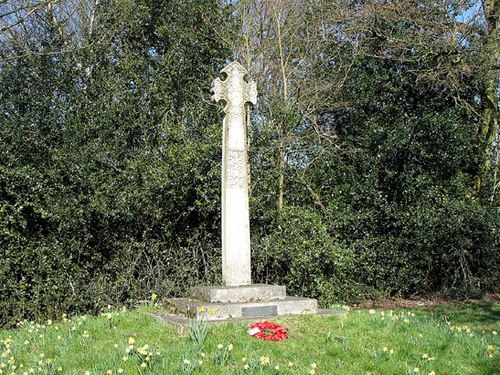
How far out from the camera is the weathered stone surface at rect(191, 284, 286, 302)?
729 cm

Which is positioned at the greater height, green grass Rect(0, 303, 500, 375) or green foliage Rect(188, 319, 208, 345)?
green foliage Rect(188, 319, 208, 345)

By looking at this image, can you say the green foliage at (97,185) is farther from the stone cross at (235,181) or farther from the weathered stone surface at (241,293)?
the weathered stone surface at (241,293)

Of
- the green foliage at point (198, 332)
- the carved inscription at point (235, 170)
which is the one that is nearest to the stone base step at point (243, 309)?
the green foliage at point (198, 332)

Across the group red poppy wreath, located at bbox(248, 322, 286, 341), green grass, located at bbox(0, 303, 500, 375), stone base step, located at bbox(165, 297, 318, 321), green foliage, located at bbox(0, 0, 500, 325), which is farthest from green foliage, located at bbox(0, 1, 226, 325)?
red poppy wreath, located at bbox(248, 322, 286, 341)

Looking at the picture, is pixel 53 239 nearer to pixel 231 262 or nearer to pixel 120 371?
pixel 231 262

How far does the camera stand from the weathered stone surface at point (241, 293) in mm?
7290

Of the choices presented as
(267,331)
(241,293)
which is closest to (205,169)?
(241,293)

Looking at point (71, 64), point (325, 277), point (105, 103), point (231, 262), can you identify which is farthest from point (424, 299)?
point (71, 64)

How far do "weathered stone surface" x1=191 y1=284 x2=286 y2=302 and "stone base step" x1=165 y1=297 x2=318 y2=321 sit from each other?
0.38ft

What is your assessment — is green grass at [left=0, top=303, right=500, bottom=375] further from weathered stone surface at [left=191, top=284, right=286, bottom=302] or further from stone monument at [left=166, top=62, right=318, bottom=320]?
weathered stone surface at [left=191, top=284, right=286, bottom=302]

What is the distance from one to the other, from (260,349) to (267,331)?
0.54 m

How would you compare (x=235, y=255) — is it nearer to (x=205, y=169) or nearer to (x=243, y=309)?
(x=243, y=309)

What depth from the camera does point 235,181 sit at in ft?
26.6

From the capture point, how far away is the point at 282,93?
16.3 meters
